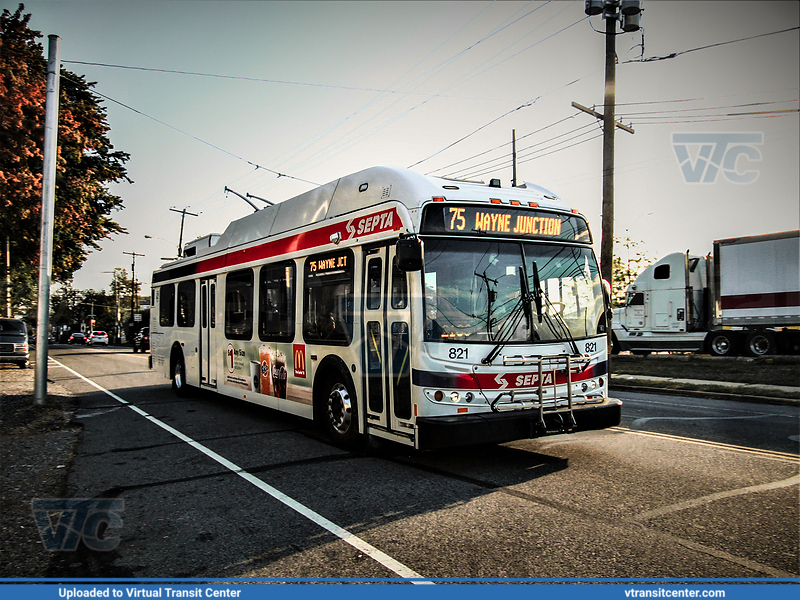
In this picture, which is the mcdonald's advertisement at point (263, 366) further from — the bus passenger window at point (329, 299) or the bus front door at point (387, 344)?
the bus front door at point (387, 344)

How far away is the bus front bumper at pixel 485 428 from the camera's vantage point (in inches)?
226

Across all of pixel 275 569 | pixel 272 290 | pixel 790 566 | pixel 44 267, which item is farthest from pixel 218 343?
pixel 790 566

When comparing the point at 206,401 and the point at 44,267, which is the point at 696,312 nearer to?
the point at 206,401

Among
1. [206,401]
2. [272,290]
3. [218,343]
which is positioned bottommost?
[206,401]

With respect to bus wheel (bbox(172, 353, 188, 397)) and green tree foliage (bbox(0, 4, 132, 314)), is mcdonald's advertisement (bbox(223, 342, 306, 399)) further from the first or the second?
green tree foliage (bbox(0, 4, 132, 314))

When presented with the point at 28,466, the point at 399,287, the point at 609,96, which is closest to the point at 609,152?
the point at 609,96

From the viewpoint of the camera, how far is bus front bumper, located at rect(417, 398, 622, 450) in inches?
226

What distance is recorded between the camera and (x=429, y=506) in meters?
5.19

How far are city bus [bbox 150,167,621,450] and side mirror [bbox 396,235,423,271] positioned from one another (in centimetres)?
1

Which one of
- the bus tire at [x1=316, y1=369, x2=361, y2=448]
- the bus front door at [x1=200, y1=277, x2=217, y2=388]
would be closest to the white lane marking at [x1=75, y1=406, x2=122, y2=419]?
the bus front door at [x1=200, y1=277, x2=217, y2=388]

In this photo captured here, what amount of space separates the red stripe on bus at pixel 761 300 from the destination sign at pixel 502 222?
16.4m

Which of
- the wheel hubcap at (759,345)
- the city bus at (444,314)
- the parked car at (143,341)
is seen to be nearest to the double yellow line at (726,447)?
the city bus at (444,314)

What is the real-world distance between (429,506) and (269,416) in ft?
20.2

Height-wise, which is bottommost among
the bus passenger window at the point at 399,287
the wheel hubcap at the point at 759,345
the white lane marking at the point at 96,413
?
the white lane marking at the point at 96,413
